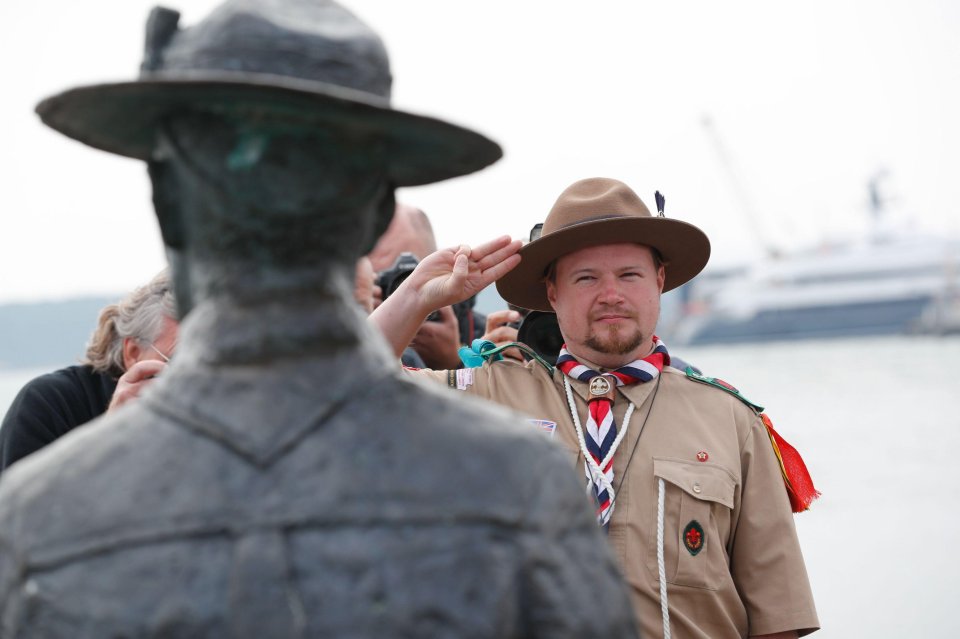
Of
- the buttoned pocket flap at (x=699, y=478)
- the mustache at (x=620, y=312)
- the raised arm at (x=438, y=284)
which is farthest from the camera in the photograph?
the mustache at (x=620, y=312)

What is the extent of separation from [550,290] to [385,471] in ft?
6.90

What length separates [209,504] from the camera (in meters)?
1.06

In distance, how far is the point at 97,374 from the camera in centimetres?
306

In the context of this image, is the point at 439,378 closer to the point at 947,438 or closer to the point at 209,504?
the point at 209,504

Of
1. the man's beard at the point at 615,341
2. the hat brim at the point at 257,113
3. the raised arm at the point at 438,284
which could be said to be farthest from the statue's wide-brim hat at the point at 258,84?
the man's beard at the point at 615,341

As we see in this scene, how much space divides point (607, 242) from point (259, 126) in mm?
1963

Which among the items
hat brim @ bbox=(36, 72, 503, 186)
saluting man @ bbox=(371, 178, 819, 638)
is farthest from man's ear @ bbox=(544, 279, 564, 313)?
hat brim @ bbox=(36, 72, 503, 186)

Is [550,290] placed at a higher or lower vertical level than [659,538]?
higher

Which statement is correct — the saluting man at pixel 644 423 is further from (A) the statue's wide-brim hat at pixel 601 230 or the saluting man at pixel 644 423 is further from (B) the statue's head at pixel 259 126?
(B) the statue's head at pixel 259 126

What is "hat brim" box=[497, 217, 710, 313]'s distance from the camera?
2.93 m

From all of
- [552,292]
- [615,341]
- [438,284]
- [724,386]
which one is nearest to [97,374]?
[438,284]

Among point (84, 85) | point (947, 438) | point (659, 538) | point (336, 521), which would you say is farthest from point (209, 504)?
point (947, 438)

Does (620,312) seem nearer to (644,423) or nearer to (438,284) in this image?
(644,423)

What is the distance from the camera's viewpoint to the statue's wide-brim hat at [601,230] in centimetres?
293
